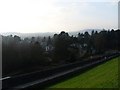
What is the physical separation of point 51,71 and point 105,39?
9193cm

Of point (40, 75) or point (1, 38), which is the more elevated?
point (1, 38)

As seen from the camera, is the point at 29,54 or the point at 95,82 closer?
the point at 95,82

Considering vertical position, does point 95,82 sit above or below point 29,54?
above

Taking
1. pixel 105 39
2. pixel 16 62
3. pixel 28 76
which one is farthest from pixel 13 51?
pixel 105 39

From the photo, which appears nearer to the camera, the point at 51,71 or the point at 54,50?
the point at 51,71

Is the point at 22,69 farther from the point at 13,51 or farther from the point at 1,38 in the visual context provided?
the point at 1,38

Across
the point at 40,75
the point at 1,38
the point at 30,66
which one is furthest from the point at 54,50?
the point at 40,75

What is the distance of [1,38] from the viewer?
129ft

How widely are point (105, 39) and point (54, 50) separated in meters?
56.7

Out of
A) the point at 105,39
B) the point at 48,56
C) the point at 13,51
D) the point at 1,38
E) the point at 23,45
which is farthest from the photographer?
the point at 105,39

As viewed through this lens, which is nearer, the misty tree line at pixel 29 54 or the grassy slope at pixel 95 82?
the grassy slope at pixel 95 82

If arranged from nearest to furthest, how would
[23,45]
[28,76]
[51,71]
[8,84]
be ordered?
[8,84] → [28,76] → [51,71] → [23,45]

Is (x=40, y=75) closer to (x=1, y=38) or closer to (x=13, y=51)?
(x=1, y=38)

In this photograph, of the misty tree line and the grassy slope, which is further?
the misty tree line
